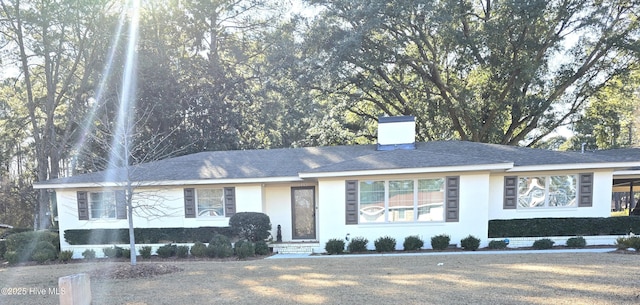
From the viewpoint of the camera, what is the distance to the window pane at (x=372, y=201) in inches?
432

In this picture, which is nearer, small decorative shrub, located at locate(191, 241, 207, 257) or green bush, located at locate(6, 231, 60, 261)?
small decorative shrub, located at locate(191, 241, 207, 257)

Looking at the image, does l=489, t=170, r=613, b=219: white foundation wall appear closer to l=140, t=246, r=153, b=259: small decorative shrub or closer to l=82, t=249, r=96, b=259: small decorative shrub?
l=140, t=246, r=153, b=259: small decorative shrub

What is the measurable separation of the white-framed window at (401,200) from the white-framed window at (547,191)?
3067mm

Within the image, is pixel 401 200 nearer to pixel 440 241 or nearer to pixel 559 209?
pixel 440 241

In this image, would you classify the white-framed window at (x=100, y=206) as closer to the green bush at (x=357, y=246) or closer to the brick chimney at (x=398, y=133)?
the green bush at (x=357, y=246)

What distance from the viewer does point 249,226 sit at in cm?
1122

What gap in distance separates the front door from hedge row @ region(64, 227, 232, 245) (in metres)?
2.47

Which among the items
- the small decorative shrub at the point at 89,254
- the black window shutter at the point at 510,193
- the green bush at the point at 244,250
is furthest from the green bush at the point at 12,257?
the black window shutter at the point at 510,193

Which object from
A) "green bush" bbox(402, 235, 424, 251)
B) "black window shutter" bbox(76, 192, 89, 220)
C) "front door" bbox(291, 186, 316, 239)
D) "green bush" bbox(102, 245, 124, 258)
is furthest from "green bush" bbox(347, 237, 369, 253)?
"black window shutter" bbox(76, 192, 89, 220)

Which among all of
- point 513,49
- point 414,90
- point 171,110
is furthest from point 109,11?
point 513,49

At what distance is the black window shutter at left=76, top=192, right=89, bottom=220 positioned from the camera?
12.6 m

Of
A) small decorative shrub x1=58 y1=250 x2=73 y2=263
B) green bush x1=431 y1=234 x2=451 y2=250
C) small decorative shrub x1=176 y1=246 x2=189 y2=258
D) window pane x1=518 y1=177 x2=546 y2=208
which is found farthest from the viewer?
window pane x1=518 y1=177 x2=546 y2=208

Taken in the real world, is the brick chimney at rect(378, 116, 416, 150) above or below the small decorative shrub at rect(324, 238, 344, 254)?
above

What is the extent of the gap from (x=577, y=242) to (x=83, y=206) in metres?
16.6
